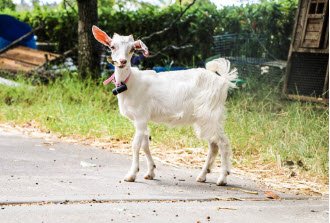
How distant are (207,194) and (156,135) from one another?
2517 mm

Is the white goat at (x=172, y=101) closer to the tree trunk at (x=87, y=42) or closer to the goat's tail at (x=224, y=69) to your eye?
the goat's tail at (x=224, y=69)

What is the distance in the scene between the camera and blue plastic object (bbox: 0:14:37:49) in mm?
12039

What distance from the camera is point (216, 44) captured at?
1120 centimetres

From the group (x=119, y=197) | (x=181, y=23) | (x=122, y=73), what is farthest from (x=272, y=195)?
(x=181, y=23)

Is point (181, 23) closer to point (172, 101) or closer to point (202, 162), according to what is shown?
point (202, 162)

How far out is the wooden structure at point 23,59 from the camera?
10867 mm

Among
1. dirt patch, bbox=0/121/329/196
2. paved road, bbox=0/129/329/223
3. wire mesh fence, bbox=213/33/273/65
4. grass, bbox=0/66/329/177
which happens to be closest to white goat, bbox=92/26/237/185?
paved road, bbox=0/129/329/223

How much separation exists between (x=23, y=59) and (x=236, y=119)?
5178 mm

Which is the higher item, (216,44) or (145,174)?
(216,44)

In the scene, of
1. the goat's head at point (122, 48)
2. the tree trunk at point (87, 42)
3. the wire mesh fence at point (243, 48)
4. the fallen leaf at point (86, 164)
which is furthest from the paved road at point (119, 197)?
the wire mesh fence at point (243, 48)

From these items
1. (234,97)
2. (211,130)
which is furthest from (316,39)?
(211,130)

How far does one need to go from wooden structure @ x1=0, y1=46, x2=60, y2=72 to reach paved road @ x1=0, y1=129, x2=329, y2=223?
16.9 ft

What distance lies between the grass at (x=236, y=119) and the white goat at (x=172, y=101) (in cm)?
122

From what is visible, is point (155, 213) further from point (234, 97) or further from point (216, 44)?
point (216, 44)
